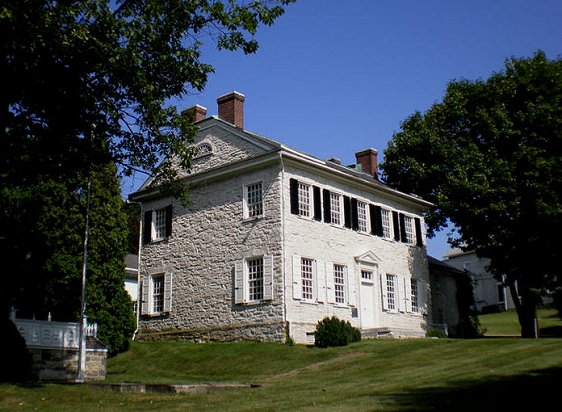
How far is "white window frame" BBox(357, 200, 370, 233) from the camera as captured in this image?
27.8 metres

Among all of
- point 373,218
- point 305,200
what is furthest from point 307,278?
point 373,218

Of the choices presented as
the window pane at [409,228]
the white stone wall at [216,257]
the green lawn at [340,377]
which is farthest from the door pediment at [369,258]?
the green lawn at [340,377]

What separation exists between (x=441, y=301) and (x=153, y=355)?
17998 millimetres

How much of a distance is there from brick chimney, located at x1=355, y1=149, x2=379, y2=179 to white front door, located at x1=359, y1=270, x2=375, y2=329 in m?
8.52

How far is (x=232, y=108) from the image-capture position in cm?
2781

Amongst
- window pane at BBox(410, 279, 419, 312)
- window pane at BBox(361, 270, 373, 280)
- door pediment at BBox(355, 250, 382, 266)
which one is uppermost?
door pediment at BBox(355, 250, 382, 266)

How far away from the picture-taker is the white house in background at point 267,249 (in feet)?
78.7

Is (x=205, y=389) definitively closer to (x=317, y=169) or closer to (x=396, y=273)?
(x=317, y=169)

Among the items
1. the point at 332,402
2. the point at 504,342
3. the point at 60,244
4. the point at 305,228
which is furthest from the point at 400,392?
the point at 60,244

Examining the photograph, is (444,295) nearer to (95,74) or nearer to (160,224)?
(160,224)

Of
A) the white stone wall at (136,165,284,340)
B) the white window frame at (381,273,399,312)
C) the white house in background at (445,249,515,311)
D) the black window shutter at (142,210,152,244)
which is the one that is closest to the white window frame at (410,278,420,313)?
the white window frame at (381,273,399,312)

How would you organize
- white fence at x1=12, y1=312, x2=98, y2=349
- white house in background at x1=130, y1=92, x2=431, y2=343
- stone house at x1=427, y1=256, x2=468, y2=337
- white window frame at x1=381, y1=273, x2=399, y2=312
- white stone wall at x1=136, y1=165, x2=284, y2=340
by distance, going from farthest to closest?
1. stone house at x1=427, y1=256, x2=468, y2=337
2. white window frame at x1=381, y1=273, x2=399, y2=312
3. white house in background at x1=130, y1=92, x2=431, y2=343
4. white stone wall at x1=136, y1=165, x2=284, y2=340
5. white fence at x1=12, y1=312, x2=98, y2=349

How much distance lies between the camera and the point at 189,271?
88.6ft

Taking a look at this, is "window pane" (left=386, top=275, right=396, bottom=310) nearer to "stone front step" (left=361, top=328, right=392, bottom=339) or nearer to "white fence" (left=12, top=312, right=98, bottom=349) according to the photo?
"stone front step" (left=361, top=328, right=392, bottom=339)
